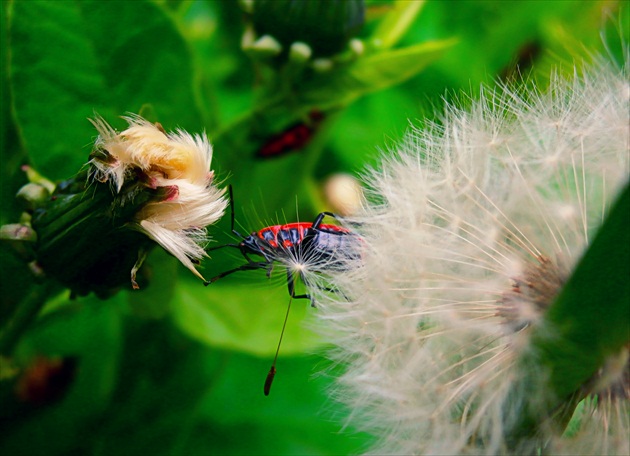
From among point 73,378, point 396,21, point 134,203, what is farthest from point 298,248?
point 396,21

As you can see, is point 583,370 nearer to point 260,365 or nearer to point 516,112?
point 516,112

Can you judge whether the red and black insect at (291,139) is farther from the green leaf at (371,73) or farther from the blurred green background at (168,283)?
the green leaf at (371,73)

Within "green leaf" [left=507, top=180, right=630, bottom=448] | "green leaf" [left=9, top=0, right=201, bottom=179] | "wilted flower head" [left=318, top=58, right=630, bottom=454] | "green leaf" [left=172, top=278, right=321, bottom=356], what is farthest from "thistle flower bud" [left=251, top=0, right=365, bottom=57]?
"green leaf" [left=507, top=180, right=630, bottom=448]

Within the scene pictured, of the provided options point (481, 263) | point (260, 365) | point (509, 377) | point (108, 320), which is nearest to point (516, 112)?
point (481, 263)

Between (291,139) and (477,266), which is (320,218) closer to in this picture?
(477,266)

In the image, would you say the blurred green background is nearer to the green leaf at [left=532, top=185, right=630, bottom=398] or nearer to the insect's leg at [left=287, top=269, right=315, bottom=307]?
the insect's leg at [left=287, top=269, right=315, bottom=307]

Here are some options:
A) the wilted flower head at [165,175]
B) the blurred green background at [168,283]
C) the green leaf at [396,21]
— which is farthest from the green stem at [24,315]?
the green leaf at [396,21]
